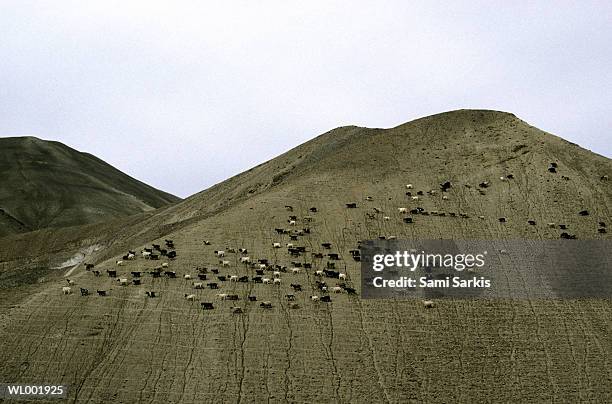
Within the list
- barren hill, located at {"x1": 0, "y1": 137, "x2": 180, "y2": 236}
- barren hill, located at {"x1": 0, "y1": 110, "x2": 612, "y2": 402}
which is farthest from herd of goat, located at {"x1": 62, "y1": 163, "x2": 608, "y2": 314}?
barren hill, located at {"x1": 0, "y1": 137, "x2": 180, "y2": 236}

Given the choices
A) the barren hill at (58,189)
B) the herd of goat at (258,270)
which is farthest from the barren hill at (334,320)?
the barren hill at (58,189)

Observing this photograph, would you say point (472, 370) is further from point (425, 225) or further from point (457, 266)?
point (425, 225)

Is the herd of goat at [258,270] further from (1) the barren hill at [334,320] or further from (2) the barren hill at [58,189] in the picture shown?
(2) the barren hill at [58,189]

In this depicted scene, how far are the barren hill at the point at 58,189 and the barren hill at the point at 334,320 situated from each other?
83.0 metres

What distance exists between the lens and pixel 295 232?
50438mm

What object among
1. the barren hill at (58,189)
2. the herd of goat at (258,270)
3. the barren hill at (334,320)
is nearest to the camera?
the barren hill at (334,320)

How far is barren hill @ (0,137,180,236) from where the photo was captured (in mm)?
137750

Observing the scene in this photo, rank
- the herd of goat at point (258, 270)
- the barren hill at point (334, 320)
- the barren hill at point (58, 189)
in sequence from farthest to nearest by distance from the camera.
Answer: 1. the barren hill at point (58, 189)
2. the herd of goat at point (258, 270)
3. the barren hill at point (334, 320)

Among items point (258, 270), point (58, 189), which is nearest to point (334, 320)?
point (258, 270)

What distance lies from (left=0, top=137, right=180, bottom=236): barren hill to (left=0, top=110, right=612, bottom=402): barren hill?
83033 mm

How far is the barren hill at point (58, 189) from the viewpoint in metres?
138

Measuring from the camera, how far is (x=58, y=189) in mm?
151250

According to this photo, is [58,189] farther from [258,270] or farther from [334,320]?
[334,320]

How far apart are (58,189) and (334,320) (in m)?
123
